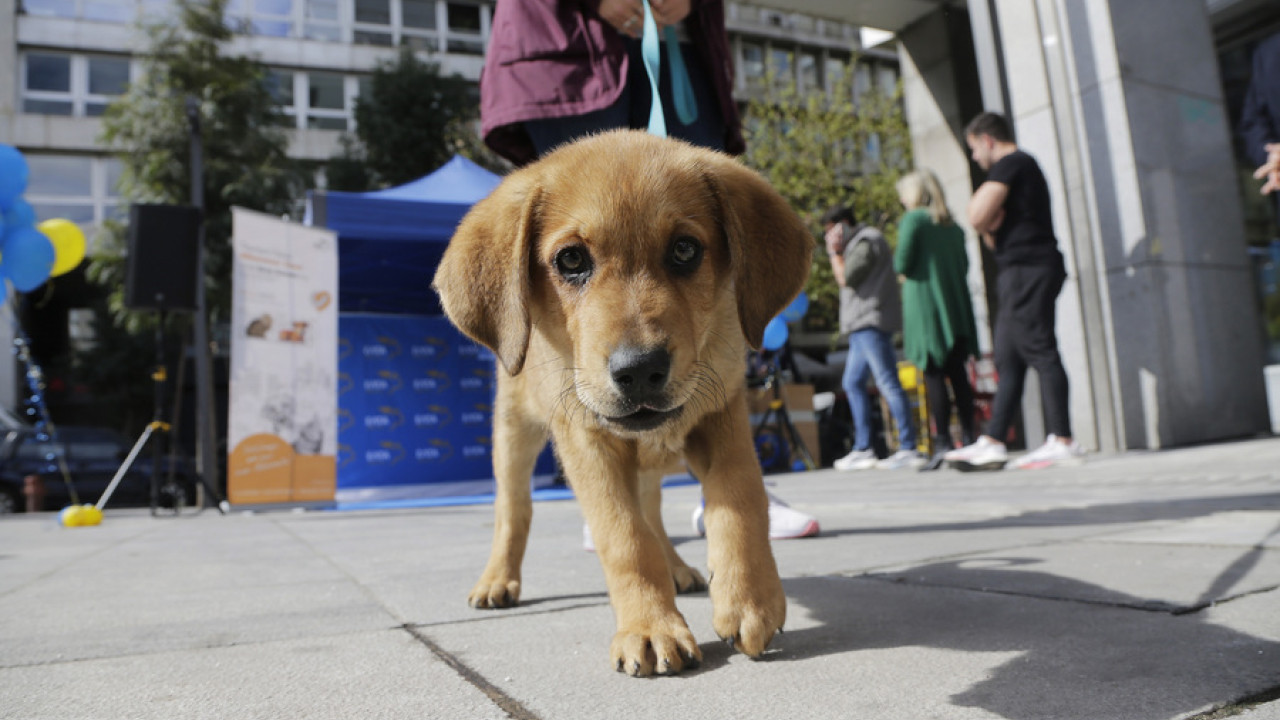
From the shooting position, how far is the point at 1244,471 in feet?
15.9

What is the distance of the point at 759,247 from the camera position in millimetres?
2033

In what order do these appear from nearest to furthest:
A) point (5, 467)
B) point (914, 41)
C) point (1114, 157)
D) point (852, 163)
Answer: point (1114, 157)
point (914, 41)
point (5, 467)
point (852, 163)

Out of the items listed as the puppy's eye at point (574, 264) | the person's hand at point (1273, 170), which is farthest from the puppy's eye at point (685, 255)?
the person's hand at point (1273, 170)

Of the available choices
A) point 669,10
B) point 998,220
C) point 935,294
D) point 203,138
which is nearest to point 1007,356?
point 998,220

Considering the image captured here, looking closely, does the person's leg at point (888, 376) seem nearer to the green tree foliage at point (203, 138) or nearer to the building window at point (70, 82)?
the green tree foliage at point (203, 138)

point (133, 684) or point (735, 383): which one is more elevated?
point (735, 383)

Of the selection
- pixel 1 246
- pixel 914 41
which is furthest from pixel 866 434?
→ pixel 1 246

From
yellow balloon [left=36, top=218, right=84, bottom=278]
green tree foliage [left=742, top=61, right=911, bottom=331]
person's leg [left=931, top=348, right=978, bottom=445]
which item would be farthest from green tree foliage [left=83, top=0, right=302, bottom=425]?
person's leg [left=931, top=348, right=978, bottom=445]

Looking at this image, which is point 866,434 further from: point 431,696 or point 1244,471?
point 431,696

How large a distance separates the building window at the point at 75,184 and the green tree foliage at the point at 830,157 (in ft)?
70.6

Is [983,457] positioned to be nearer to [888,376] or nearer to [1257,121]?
[888,376]

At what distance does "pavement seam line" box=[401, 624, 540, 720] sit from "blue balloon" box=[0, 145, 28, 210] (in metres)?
9.18

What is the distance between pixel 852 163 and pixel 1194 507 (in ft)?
67.0

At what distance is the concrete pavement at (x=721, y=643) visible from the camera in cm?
137
